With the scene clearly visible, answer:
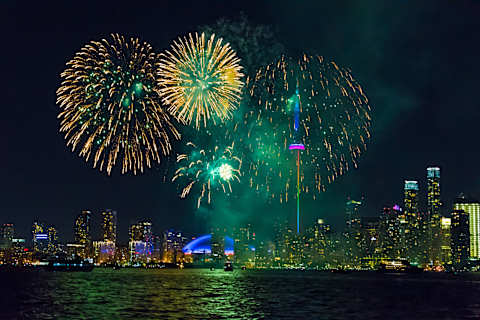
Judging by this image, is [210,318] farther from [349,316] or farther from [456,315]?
[456,315]

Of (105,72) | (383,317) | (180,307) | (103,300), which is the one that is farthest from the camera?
(103,300)

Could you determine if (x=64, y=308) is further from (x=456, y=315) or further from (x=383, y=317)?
(x=456, y=315)

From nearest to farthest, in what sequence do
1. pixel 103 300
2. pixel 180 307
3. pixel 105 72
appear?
1. pixel 105 72
2. pixel 180 307
3. pixel 103 300

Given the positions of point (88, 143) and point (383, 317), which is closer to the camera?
point (88, 143)

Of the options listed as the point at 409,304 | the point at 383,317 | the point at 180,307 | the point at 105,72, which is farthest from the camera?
the point at 409,304

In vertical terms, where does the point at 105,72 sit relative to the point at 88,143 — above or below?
above

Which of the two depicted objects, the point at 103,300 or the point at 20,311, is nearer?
the point at 20,311

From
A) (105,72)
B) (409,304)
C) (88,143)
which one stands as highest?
(105,72)

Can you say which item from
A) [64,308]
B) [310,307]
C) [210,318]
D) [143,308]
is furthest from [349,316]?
[64,308]

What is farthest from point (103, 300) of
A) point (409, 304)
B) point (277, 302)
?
point (409, 304)

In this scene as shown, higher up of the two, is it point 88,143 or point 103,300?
point 88,143
